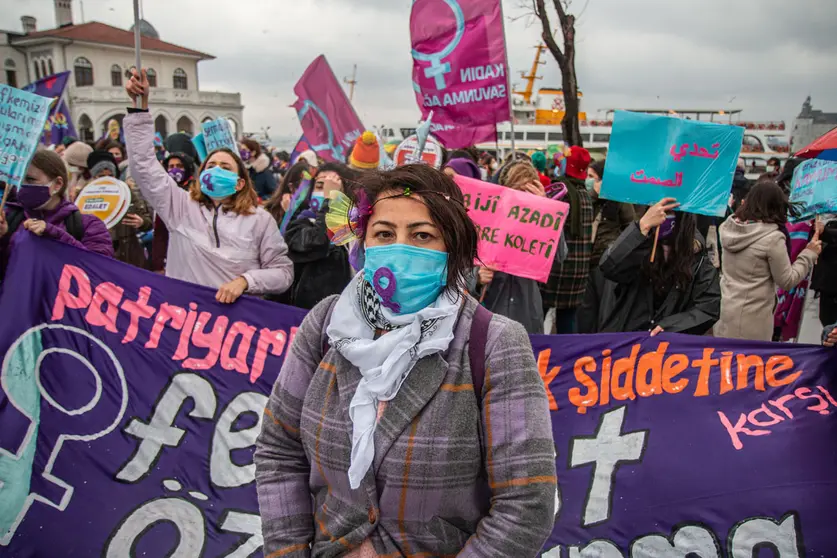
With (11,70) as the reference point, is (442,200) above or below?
below

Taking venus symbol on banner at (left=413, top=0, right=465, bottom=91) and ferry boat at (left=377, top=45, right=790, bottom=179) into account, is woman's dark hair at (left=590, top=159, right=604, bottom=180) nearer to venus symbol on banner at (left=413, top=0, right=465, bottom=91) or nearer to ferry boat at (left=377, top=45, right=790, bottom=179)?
venus symbol on banner at (left=413, top=0, right=465, bottom=91)

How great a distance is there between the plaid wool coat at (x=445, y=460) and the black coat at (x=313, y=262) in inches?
111

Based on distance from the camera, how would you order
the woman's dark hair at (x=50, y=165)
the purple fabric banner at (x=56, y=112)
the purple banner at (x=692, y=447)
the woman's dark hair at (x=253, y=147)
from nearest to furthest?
1. the purple banner at (x=692, y=447)
2. the woman's dark hair at (x=50, y=165)
3. the purple fabric banner at (x=56, y=112)
4. the woman's dark hair at (x=253, y=147)

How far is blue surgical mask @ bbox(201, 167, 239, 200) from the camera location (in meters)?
3.57

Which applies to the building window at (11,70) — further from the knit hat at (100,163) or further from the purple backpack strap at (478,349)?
the purple backpack strap at (478,349)

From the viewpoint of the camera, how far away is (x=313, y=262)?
4.43 m

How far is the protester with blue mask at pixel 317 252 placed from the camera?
4.25 metres

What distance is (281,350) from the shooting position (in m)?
3.23

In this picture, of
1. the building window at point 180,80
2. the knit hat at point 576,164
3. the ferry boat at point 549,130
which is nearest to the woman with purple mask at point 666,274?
the knit hat at point 576,164

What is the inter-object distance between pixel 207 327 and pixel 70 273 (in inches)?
29.4

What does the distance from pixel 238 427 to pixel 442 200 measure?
204 cm

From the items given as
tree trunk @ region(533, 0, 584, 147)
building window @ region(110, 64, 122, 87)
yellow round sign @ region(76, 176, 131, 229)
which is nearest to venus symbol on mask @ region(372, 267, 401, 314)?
yellow round sign @ region(76, 176, 131, 229)

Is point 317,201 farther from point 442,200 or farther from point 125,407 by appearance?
point 442,200

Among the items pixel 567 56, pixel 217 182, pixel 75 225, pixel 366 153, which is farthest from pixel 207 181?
pixel 567 56
